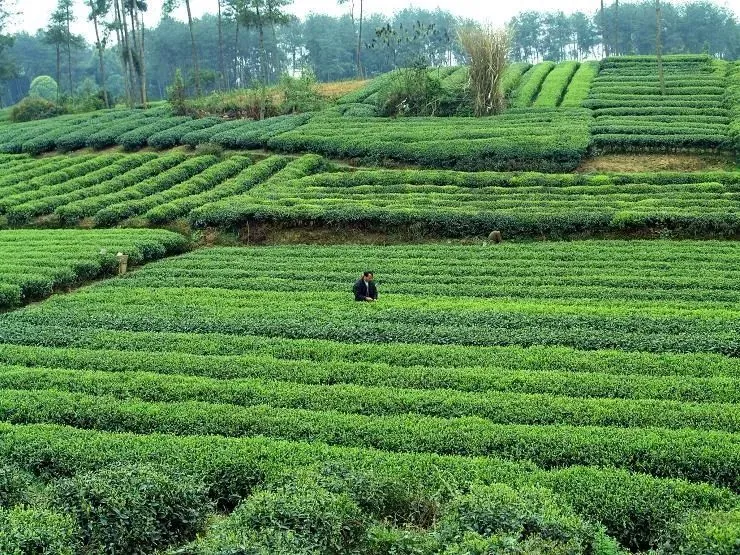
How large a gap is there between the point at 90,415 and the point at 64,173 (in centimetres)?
3282

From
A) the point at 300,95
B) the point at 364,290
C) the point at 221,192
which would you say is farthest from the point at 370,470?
the point at 300,95

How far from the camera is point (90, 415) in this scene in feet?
43.5

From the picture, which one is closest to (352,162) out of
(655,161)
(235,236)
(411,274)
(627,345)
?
(235,236)

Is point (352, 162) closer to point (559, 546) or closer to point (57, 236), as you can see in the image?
point (57, 236)

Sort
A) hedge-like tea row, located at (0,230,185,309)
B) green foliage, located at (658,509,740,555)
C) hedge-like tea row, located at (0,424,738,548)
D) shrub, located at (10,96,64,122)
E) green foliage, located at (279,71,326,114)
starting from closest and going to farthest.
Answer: green foliage, located at (658,509,740,555) < hedge-like tea row, located at (0,424,738,548) < hedge-like tea row, located at (0,230,185,309) < green foliage, located at (279,71,326,114) < shrub, located at (10,96,64,122)

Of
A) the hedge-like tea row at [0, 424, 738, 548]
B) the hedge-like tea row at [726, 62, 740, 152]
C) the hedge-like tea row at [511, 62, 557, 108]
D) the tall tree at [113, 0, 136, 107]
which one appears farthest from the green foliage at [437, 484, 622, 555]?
the tall tree at [113, 0, 136, 107]

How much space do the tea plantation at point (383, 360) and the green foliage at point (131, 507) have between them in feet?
0.12

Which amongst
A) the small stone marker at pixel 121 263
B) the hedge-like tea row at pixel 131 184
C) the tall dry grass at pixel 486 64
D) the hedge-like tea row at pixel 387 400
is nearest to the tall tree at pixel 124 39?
the hedge-like tea row at pixel 131 184

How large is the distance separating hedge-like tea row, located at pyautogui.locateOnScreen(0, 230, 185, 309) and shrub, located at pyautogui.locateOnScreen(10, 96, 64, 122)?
3885cm

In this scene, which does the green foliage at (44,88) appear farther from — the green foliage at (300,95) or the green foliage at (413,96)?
the green foliage at (413,96)

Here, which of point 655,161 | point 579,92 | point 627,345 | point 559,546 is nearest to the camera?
point 559,546

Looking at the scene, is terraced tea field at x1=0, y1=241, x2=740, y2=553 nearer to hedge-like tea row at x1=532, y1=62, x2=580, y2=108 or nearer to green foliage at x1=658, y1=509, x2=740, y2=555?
green foliage at x1=658, y1=509, x2=740, y2=555

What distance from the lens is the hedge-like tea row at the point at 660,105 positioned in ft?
131

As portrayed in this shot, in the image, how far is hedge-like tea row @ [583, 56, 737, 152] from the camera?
4006cm
